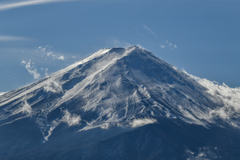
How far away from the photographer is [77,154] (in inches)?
7844

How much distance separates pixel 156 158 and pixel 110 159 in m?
21.8

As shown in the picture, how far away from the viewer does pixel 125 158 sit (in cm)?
19875

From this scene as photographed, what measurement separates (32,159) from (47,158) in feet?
24.0

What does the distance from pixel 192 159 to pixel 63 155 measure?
61467 mm

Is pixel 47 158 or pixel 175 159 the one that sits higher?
pixel 47 158

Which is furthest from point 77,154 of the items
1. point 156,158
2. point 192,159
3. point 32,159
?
point 192,159

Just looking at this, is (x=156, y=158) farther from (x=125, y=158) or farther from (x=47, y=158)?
(x=47, y=158)

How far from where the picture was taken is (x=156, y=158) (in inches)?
7810

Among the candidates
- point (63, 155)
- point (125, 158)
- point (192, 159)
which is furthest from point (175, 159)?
point (63, 155)

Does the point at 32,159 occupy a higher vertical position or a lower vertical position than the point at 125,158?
higher

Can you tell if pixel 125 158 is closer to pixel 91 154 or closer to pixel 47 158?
pixel 91 154

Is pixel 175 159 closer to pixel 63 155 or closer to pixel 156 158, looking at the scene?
pixel 156 158

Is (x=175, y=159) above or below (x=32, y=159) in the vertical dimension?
below

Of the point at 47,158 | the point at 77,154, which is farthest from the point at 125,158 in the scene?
the point at 47,158
